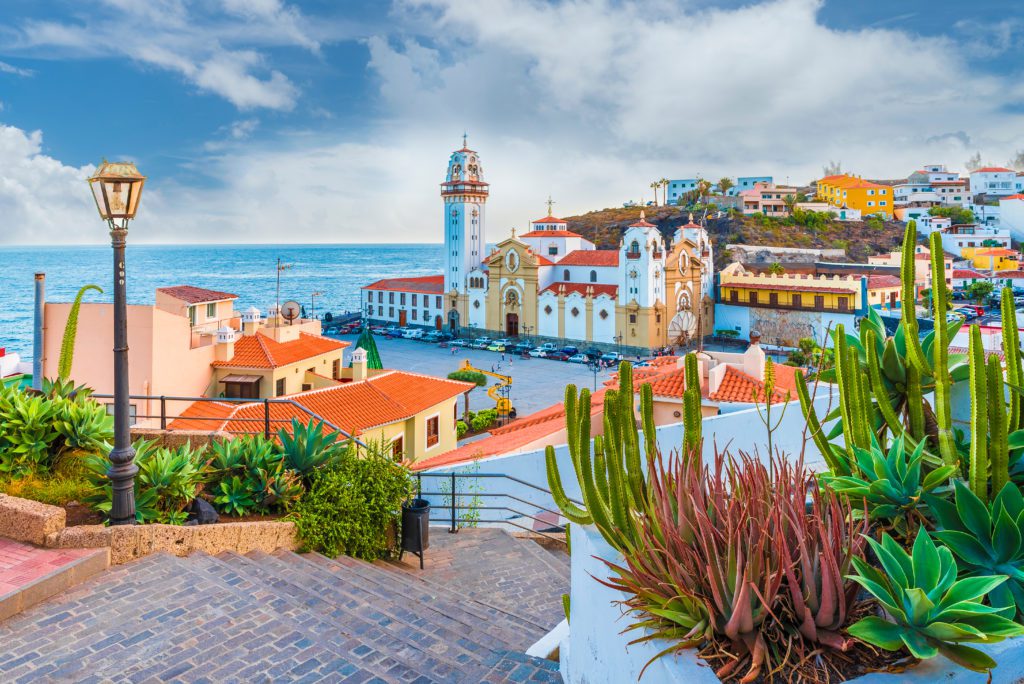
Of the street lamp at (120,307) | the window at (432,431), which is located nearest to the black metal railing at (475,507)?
the street lamp at (120,307)

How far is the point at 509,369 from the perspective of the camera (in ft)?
161

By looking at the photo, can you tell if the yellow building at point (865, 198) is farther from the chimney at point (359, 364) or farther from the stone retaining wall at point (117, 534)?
the stone retaining wall at point (117, 534)

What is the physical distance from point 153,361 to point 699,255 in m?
50.1

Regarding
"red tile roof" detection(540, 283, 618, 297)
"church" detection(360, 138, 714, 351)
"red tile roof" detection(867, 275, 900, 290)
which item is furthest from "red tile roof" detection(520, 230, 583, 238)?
"red tile roof" detection(867, 275, 900, 290)

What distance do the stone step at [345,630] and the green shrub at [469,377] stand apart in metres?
32.4

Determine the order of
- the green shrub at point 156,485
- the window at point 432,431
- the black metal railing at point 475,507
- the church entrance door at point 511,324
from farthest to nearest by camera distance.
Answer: the church entrance door at point 511,324 → the window at point 432,431 → the black metal railing at point 475,507 → the green shrub at point 156,485

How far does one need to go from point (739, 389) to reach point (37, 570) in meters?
12.0

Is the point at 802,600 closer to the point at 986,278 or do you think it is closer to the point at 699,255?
the point at 699,255

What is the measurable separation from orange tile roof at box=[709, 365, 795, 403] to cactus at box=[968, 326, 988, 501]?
10059 mm

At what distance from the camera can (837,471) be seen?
394cm

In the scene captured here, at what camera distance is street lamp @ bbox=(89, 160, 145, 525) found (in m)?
6.35

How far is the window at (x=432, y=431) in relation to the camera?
19.0 metres

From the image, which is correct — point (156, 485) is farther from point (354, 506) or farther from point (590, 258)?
point (590, 258)

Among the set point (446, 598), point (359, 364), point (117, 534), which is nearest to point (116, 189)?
point (117, 534)
